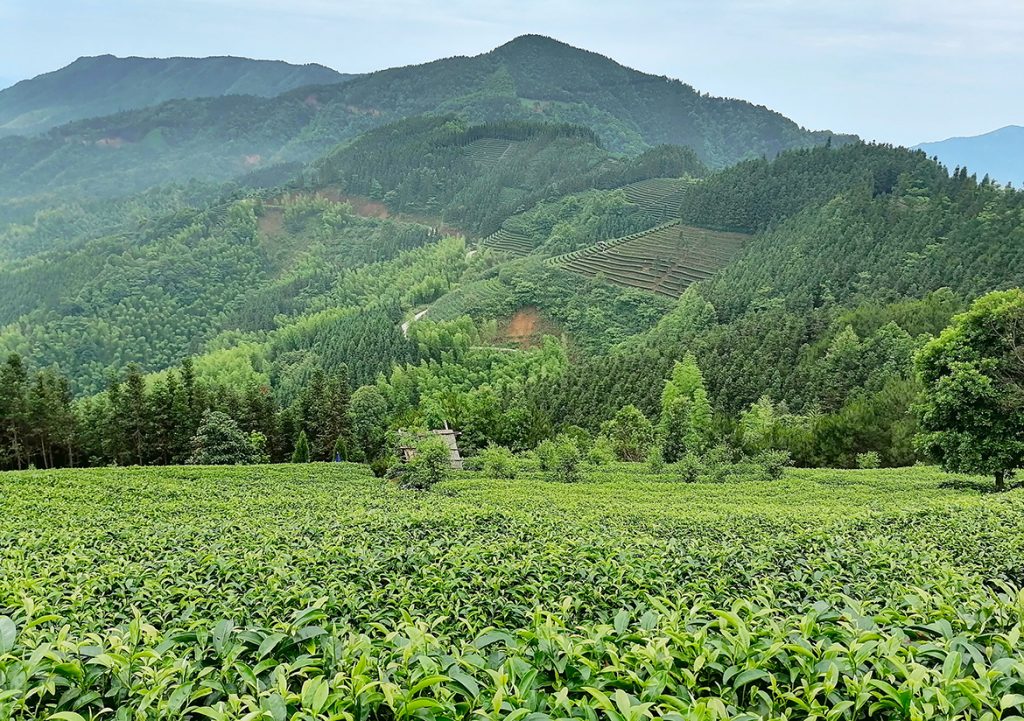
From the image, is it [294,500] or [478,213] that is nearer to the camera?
[294,500]

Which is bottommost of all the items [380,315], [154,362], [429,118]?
[154,362]

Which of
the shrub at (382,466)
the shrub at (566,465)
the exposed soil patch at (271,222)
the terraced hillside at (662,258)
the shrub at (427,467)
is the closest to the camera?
the shrub at (427,467)

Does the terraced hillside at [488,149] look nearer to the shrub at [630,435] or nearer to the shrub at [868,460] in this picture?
the shrub at [630,435]

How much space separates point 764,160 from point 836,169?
38.6ft

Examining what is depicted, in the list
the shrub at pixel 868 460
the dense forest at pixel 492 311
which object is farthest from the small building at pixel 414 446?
the shrub at pixel 868 460

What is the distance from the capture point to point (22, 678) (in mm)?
2523

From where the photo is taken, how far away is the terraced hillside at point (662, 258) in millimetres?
76375

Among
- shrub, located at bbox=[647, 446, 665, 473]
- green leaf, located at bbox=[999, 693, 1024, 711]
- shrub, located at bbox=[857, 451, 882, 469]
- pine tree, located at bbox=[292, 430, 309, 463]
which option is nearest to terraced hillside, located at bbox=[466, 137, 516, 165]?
pine tree, located at bbox=[292, 430, 309, 463]

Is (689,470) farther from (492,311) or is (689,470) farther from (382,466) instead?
(492,311)

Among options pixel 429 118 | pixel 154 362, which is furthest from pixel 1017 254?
pixel 429 118

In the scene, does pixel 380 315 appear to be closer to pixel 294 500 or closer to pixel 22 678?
pixel 294 500

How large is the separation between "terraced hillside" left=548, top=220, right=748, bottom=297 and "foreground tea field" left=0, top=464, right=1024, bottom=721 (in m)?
69.4

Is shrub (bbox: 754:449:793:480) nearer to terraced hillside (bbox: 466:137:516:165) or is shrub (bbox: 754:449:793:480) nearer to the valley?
the valley

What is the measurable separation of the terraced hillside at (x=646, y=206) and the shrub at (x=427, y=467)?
266ft
